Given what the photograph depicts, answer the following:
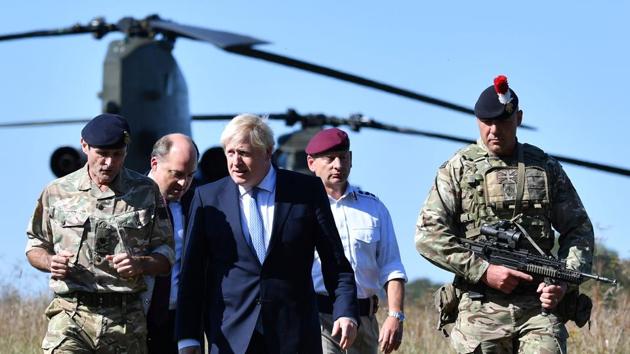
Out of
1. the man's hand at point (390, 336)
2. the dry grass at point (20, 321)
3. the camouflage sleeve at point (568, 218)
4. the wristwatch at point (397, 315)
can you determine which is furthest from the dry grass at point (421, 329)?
the camouflage sleeve at point (568, 218)

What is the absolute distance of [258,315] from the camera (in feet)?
23.0

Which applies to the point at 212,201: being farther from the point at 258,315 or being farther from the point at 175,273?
the point at 175,273

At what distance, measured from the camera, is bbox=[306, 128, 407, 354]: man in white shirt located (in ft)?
28.6

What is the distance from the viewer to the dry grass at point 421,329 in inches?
446

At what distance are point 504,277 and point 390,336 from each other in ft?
2.84

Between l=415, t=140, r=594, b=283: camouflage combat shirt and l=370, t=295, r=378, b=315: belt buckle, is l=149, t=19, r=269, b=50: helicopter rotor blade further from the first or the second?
l=415, t=140, r=594, b=283: camouflage combat shirt

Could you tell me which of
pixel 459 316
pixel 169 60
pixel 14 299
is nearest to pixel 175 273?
pixel 459 316

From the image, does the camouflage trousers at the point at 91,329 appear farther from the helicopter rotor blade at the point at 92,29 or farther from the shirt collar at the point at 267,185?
the helicopter rotor blade at the point at 92,29

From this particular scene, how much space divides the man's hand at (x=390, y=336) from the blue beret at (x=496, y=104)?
1.28m

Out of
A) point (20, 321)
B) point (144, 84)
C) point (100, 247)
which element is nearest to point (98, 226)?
point (100, 247)

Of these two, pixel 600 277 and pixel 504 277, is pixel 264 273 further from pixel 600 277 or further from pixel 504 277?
pixel 600 277

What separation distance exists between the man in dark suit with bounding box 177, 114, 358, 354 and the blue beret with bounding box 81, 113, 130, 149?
548mm

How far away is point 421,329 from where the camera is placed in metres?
12.8

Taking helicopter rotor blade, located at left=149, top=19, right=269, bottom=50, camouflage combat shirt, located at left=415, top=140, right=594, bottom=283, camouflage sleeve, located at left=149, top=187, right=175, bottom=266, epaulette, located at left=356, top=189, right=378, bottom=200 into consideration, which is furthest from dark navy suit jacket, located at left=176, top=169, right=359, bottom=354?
helicopter rotor blade, located at left=149, top=19, right=269, bottom=50
